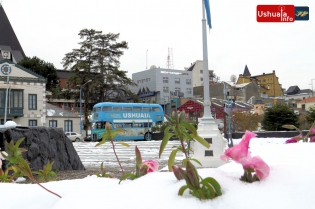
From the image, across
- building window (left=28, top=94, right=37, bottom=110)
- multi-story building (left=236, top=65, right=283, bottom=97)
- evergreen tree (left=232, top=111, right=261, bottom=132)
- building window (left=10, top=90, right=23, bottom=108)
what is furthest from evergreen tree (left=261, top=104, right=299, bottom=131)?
multi-story building (left=236, top=65, right=283, bottom=97)

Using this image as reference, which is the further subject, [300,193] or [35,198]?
[35,198]

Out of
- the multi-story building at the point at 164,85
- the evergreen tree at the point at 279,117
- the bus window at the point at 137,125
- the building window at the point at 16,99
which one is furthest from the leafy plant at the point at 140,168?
the multi-story building at the point at 164,85

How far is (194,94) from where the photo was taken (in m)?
68.4

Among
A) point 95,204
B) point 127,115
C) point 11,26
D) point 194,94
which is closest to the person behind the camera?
point 95,204

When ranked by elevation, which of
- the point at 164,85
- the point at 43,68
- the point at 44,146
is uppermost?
the point at 43,68

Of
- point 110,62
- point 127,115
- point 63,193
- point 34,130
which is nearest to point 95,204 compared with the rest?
point 63,193

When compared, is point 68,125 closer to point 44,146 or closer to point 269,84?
point 44,146

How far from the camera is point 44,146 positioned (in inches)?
245

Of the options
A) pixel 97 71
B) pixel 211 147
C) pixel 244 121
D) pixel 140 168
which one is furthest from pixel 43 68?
pixel 140 168

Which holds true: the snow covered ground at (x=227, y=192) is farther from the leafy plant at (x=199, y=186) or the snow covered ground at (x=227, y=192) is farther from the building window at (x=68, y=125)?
the building window at (x=68, y=125)

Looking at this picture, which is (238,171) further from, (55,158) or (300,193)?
(55,158)

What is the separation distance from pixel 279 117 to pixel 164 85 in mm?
34991

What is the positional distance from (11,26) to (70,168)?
61283 millimetres

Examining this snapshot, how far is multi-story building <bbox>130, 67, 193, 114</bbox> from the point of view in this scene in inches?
2377
